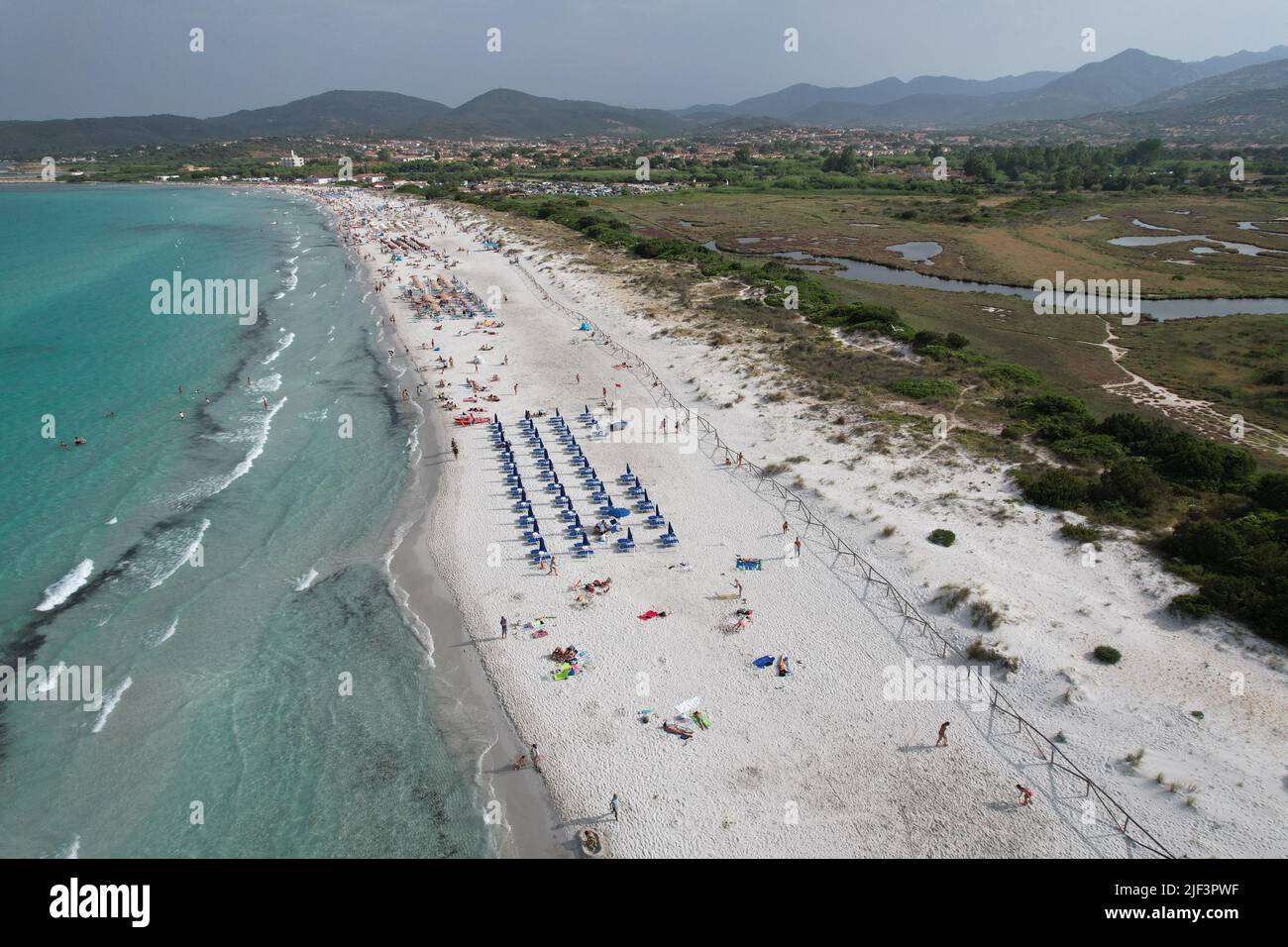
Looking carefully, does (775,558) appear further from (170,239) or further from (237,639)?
(170,239)

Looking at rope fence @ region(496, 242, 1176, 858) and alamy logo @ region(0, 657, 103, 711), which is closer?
rope fence @ region(496, 242, 1176, 858)

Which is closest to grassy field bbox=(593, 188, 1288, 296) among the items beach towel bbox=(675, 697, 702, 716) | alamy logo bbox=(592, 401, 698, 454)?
alamy logo bbox=(592, 401, 698, 454)

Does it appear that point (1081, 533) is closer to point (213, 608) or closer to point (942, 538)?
point (942, 538)

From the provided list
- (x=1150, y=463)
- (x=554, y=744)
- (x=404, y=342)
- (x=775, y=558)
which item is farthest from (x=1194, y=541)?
(x=404, y=342)

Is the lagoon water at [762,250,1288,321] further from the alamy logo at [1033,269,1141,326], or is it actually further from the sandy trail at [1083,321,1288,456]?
the sandy trail at [1083,321,1288,456]

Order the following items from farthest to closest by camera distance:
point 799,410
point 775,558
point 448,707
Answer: point 799,410, point 775,558, point 448,707

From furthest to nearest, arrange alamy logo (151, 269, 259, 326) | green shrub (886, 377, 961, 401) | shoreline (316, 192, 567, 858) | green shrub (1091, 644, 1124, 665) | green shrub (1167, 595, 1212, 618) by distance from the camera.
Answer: alamy logo (151, 269, 259, 326) → green shrub (886, 377, 961, 401) → green shrub (1167, 595, 1212, 618) → green shrub (1091, 644, 1124, 665) → shoreline (316, 192, 567, 858)

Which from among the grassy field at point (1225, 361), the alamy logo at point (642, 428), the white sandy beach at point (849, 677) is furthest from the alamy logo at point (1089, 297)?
the alamy logo at point (642, 428)
